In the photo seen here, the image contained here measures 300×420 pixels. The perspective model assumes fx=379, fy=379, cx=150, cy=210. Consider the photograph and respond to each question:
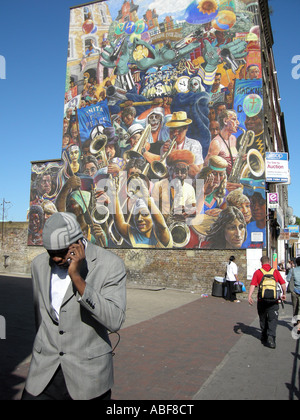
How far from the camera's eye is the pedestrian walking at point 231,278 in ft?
50.5

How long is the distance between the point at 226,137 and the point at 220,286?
6753 mm

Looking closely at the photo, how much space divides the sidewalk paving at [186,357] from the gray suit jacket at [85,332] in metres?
2.71

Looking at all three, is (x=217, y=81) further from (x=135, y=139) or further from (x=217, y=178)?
(x=135, y=139)

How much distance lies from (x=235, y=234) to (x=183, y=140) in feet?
16.9

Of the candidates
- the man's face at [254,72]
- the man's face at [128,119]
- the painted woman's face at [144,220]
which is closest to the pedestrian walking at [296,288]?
the painted woman's face at [144,220]

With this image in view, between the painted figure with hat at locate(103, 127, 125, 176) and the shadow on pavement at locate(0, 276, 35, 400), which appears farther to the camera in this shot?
the painted figure with hat at locate(103, 127, 125, 176)

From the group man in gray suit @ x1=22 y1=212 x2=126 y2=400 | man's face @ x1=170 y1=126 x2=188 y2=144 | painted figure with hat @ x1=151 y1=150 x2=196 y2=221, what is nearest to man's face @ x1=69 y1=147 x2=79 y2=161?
painted figure with hat @ x1=151 y1=150 x2=196 y2=221

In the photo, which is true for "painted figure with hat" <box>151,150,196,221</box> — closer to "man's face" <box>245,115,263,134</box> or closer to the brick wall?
the brick wall

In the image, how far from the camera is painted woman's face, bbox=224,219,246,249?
54.7ft

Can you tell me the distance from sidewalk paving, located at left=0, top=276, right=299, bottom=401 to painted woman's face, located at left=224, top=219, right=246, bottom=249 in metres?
4.96

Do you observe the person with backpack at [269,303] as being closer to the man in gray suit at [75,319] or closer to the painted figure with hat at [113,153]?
the man in gray suit at [75,319]

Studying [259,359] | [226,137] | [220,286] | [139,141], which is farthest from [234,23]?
[259,359]
